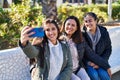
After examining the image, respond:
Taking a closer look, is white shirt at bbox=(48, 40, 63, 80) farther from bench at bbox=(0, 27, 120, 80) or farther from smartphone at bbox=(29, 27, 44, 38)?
bench at bbox=(0, 27, 120, 80)

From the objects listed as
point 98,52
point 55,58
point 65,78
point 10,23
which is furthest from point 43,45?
point 10,23

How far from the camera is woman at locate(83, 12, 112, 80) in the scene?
5.27 meters

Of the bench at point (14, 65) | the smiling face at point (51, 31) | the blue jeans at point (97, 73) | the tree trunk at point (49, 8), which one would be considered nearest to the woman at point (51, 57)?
the smiling face at point (51, 31)

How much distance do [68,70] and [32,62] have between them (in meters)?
0.51

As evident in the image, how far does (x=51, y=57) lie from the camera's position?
14.3ft

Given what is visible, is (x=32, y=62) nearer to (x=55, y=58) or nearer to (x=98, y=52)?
(x=55, y=58)

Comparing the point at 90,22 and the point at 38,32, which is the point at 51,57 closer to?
the point at 38,32

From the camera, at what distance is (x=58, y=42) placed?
4520 millimetres

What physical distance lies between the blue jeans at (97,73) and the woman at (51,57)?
0.77 m

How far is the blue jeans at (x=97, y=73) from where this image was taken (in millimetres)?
5204

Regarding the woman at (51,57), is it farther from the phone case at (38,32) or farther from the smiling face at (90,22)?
the smiling face at (90,22)

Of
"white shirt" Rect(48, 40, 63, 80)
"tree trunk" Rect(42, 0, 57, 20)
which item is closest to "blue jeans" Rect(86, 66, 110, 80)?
"white shirt" Rect(48, 40, 63, 80)

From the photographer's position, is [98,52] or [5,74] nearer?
[5,74]

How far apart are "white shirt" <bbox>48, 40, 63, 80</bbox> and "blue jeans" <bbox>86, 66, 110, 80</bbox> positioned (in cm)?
93
